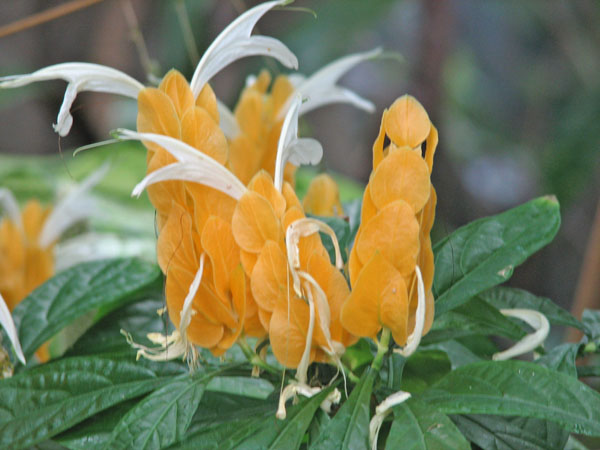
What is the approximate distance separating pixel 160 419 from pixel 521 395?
0.64 ft

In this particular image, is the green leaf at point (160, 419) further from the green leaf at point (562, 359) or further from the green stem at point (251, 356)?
the green leaf at point (562, 359)

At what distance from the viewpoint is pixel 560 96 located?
231cm

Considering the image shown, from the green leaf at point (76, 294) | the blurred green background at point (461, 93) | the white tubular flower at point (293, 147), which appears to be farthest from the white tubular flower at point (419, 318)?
the blurred green background at point (461, 93)

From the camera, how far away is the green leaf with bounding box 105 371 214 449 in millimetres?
A: 383

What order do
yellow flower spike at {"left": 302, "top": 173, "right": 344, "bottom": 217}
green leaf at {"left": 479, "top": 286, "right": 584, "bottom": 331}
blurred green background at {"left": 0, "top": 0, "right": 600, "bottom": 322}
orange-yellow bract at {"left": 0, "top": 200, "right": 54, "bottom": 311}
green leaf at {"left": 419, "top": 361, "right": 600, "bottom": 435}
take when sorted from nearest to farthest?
1. green leaf at {"left": 419, "top": 361, "right": 600, "bottom": 435}
2. green leaf at {"left": 479, "top": 286, "right": 584, "bottom": 331}
3. yellow flower spike at {"left": 302, "top": 173, "right": 344, "bottom": 217}
4. orange-yellow bract at {"left": 0, "top": 200, "right": 54, "bottom": 311}
5. blurred green background at {"left": 0, "top": 0, "right": 600, "bottom": 322}

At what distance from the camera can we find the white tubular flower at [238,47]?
427 mm

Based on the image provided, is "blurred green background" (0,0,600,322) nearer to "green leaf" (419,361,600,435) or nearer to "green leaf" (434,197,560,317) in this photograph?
"green leaf" (434,197,560,317)

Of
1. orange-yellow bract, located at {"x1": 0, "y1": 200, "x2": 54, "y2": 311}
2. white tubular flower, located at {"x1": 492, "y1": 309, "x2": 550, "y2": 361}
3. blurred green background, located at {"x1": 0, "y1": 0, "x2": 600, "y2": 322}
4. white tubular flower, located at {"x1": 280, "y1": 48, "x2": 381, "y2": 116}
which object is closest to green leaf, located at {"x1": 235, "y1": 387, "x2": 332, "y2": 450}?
white tubular flower, located at {"x1": 492, "y1": 309, "x2": 550, "y2": 361}

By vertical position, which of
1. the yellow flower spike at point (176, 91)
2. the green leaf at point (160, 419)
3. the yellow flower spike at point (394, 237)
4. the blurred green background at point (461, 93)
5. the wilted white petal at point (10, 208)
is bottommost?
the blurred green background at point (461, 93)

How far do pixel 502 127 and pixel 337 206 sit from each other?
2094 millimetres

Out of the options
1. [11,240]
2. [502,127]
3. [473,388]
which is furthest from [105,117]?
[473,388]

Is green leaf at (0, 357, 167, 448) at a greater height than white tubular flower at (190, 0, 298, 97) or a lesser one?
lesser

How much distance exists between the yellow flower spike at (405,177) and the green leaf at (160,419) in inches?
6.4

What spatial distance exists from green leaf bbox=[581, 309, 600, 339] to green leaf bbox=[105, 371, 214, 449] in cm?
25
